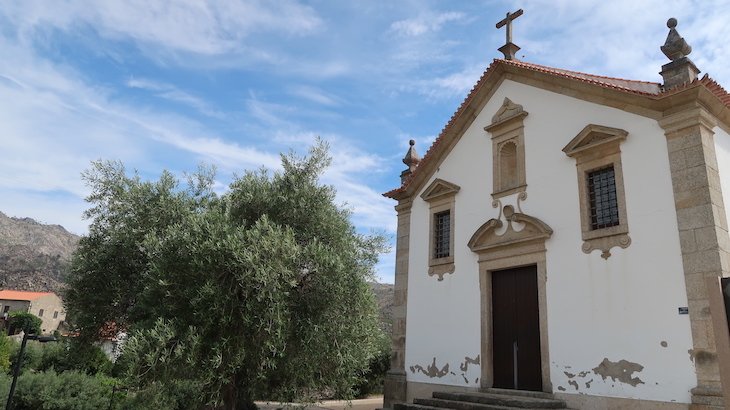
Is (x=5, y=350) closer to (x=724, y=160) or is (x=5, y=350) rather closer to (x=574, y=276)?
(x=574, y=276)

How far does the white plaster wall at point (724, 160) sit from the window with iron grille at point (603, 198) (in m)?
1.63

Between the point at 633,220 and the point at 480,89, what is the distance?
16.2 feet

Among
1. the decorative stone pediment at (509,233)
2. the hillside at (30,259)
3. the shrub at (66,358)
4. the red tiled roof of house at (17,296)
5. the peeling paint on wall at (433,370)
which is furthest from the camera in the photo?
the hillside at (30,259)

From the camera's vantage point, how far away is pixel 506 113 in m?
11.3

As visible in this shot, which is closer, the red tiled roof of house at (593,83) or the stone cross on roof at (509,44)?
the red tiled roof of house at (593,83)

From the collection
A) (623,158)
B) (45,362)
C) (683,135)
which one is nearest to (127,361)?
(623,158)

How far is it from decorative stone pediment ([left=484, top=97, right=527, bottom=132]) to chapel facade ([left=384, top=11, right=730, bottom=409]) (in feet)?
0.10

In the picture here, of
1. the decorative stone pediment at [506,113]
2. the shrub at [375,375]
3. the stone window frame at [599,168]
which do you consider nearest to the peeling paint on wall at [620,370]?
the stone window frame at [599,168]

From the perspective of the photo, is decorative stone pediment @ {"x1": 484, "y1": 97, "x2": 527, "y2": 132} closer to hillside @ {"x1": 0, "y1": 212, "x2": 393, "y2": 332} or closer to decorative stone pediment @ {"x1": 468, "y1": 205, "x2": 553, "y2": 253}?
decorative stone pediment @ {"x1": 468, "y1": 205, "x2": 553, "y2": 253}

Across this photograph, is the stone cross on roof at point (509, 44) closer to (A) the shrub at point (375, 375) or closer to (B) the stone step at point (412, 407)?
(B) the stone step at point (412, 407)

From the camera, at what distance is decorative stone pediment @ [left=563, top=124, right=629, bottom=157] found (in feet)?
29.6

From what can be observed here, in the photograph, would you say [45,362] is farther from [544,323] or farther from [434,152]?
[544,323]

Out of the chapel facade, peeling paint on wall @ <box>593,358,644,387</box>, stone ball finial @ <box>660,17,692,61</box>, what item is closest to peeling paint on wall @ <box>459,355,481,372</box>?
the chapel facade

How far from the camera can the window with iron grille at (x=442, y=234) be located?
11867mm
